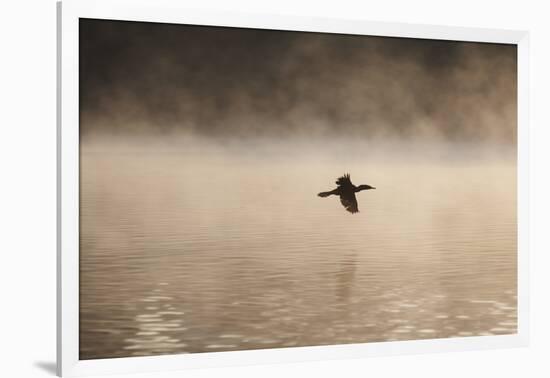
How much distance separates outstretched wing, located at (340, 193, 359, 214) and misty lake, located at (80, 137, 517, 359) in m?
0.05

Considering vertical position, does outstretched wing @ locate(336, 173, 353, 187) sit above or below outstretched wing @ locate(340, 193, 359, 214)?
above

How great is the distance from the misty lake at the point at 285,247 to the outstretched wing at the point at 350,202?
0.15 feet

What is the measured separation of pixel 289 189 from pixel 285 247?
314 millimetres

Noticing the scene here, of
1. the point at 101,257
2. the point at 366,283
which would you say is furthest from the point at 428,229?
the point at 101,257

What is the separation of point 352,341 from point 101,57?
202cm

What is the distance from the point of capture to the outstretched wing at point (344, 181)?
18.6 ft

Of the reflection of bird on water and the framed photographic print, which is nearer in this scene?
the framed photographic print

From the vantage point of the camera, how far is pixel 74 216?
201 inches

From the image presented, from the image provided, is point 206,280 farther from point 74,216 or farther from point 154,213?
point 74,216

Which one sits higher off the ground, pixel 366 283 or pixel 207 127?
pixel 207 127

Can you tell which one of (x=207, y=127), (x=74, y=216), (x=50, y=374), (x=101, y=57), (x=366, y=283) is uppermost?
(x=101, y=57)

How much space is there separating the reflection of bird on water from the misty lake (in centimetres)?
5

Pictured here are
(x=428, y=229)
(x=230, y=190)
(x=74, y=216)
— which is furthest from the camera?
(x=428, y=229)

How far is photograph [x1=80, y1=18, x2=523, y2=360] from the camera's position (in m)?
5.24
